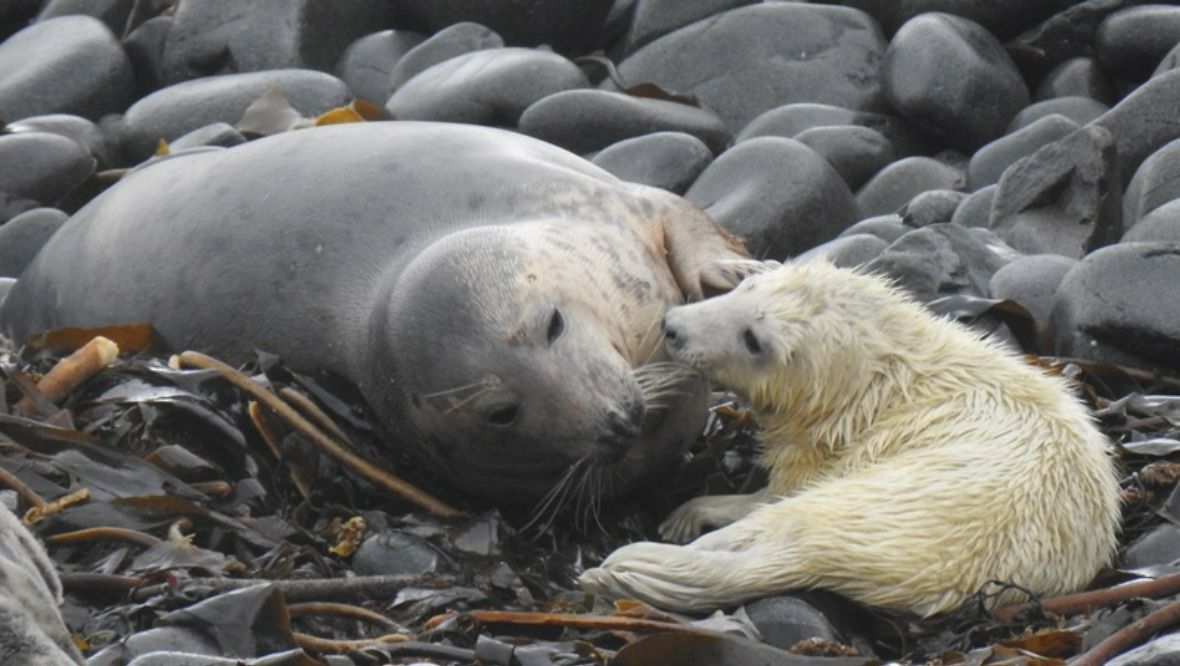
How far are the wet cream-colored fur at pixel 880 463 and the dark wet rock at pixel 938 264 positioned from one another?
106 cm

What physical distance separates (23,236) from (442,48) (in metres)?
3.23

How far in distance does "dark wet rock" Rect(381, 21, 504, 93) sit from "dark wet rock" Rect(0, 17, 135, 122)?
169 centimetres

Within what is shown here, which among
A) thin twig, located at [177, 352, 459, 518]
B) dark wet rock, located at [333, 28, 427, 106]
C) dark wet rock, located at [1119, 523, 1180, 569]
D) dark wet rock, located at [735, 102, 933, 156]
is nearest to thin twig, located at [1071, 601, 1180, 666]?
dark wet rock, located at [1119, 523, 1180, 569]

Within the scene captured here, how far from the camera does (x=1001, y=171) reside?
9375 millimetres

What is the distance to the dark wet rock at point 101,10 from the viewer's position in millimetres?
13000

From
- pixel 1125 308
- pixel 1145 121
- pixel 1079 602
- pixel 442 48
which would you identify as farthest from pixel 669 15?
pixel 1079 602

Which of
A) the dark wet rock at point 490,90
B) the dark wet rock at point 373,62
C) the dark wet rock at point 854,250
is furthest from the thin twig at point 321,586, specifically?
the dark wet rock at point 373,62

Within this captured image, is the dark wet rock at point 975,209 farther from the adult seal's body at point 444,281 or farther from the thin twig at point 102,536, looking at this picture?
the thin twig at point 102,536

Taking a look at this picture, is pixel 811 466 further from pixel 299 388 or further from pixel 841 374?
pixel 299 388

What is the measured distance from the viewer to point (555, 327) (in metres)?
5.06

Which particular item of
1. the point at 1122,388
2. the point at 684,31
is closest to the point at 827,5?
the point at 684,31

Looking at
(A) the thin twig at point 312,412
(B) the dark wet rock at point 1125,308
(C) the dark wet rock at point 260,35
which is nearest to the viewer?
(A) the thin twig at point 312,412

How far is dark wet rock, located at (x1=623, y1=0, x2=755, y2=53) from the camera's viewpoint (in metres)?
11.8

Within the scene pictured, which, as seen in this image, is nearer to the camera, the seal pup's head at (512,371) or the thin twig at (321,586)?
the thin twig at (321,586)
